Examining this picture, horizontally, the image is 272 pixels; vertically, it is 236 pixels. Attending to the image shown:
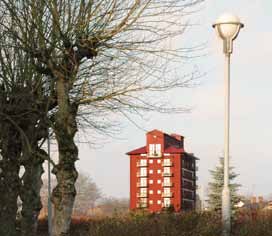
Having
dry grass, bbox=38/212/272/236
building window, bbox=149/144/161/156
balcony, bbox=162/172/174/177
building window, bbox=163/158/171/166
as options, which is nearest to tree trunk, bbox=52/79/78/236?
dry grass, bbox=38/212/272/236

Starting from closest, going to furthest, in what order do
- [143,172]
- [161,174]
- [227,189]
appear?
[227,189], [161,174], [143,172]

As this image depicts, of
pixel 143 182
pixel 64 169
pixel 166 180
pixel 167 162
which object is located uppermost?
pixel 167 162

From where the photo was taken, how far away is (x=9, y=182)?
64.2 ft

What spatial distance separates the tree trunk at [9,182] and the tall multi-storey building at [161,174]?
60.4 metres

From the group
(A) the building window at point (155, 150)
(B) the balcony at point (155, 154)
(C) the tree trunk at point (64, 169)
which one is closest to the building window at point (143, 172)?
(B) the balcony at point (155, 154)

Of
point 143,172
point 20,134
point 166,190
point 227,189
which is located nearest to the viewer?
point 227,189

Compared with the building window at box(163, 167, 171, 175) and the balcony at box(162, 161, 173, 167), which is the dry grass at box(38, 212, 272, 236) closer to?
the balcony at box(162, 161, 173, 167)

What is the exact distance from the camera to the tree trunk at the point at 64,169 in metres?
12.8

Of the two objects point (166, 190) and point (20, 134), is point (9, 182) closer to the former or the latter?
point (20, 134)

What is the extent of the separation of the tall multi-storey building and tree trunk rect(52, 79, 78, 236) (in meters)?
67.0

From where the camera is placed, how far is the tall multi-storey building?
81688 millimetres

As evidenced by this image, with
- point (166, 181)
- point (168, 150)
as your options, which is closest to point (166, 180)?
point (166, 181)

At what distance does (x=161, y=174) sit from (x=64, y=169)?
71948 mm

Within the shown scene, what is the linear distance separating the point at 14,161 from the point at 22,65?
302cm
